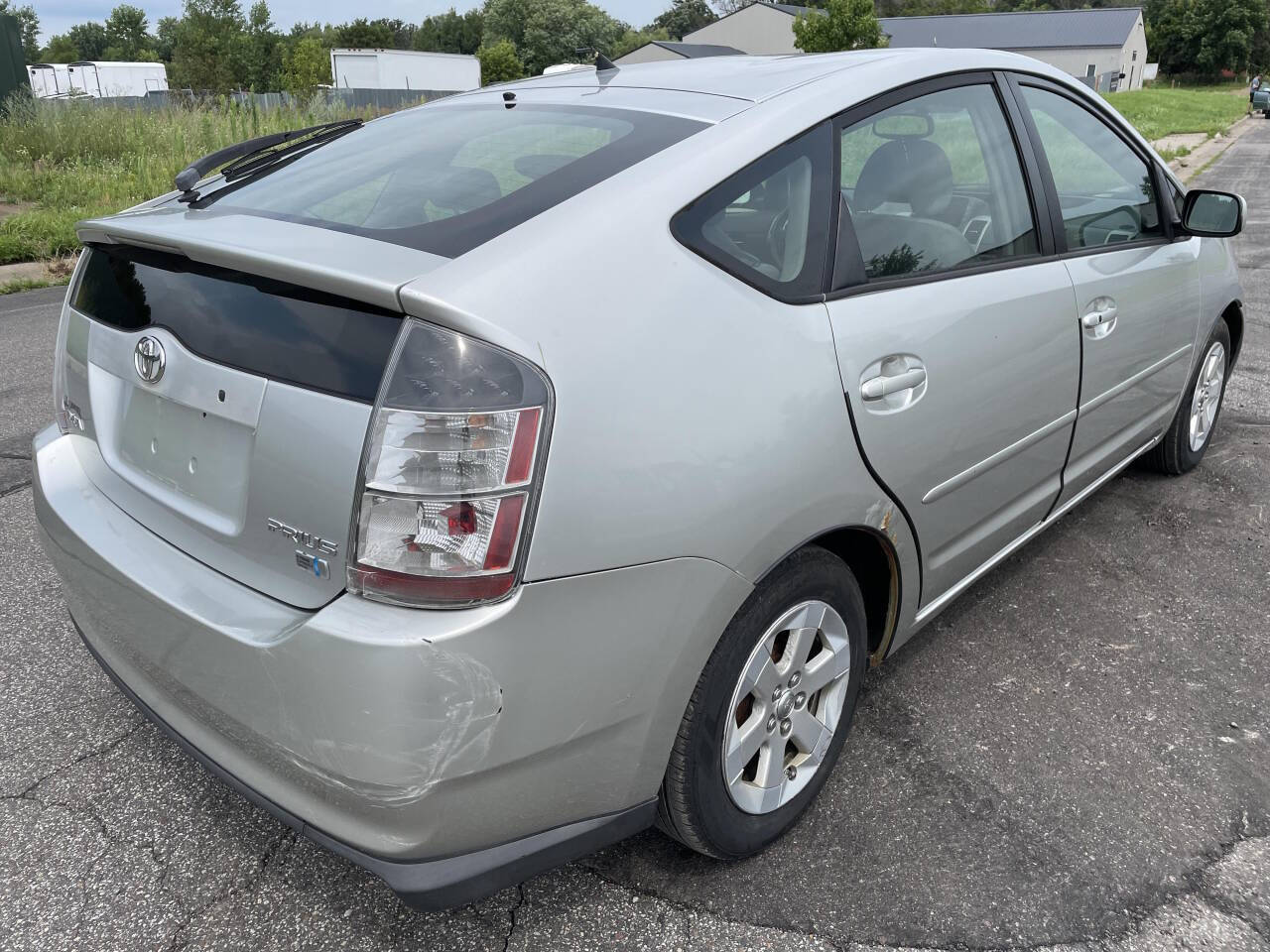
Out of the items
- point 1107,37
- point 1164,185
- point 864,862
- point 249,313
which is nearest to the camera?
point 249,313

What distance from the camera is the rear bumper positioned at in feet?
5.21

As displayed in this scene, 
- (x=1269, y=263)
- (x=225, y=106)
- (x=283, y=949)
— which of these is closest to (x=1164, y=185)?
(x=283, y=949)

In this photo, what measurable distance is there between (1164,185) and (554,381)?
301 cm

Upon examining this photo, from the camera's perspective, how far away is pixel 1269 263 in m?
9.52

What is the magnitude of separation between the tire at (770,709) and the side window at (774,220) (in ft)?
1.91

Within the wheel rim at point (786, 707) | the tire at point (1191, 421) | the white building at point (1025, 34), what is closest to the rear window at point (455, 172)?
the wheel rim at point (786, 707)

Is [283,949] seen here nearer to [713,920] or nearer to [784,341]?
[713,920]

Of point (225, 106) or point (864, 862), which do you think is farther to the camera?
point (225, 106)

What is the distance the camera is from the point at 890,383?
2.17 meters

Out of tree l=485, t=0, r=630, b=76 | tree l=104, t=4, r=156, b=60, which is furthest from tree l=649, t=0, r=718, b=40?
tree l=104, t=4, r=156, b=60

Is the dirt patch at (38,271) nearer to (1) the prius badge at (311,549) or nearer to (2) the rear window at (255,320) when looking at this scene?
(2) the rear window at (255,320)

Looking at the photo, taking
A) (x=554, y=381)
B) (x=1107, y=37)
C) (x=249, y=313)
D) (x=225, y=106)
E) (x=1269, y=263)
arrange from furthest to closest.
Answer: (x=1107, y=37), (x=225, y=106), (x=1269, y=263), (x=249, y=313), (x=554, y=381)

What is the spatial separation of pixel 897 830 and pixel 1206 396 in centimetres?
295

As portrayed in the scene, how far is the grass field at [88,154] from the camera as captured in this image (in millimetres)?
10820
